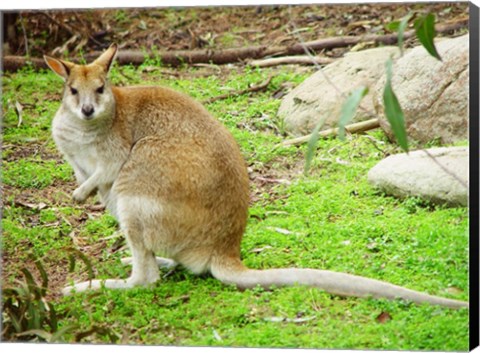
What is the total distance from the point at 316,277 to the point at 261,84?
5.89ft

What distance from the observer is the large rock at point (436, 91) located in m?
5.05

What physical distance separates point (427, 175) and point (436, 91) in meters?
0.55

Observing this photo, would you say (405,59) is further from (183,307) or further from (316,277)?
(183,307)

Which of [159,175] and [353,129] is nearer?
[159,175]

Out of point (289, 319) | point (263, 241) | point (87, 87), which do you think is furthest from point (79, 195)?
point (289, 319)

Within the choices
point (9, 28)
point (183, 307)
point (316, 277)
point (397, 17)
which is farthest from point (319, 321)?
point (9, 28)

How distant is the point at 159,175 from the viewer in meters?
5.00

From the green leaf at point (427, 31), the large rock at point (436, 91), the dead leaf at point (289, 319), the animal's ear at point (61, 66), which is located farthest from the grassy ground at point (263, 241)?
the green leaf at point (427, 31)

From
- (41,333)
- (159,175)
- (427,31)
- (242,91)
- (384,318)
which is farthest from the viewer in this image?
(242,91)

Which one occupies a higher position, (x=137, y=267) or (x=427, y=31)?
(x=427, y=31)

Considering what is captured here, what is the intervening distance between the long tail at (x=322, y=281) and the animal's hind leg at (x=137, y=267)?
0.35 m

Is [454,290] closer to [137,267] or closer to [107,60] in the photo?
[137,267]

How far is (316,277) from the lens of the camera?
15.7 feet

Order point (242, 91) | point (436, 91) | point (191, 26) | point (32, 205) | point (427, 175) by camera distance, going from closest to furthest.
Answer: point (427, 175) < point (436, 91) < point (32, 205) < point (191, 26) < point (242, 91)
